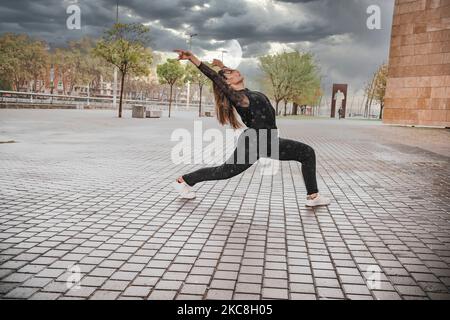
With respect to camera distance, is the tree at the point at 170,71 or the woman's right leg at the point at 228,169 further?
the tree at the point at 170,71

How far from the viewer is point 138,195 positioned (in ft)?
19.4

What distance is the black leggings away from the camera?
498 centimetres

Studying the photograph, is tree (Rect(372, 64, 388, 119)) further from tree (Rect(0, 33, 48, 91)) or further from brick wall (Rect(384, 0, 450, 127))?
tree (Rect(0, 33, 48, 91))

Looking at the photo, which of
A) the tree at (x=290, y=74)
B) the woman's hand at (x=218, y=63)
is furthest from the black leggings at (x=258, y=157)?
the tree at (x=290, y=74)

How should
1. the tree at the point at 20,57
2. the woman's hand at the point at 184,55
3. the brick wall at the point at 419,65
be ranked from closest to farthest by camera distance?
1. the woman's hand at the point at 184,55
2. the brick wall at the point at 419,65
3. the tree at the point at 20,57

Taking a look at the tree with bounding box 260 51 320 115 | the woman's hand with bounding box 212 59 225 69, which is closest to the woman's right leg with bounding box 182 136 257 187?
the woman's hand with bounding box 212 59 225 69

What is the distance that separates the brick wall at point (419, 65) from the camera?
26125 mm

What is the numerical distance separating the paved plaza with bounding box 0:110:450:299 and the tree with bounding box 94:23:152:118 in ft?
72.7

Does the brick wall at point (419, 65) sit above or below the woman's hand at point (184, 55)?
above

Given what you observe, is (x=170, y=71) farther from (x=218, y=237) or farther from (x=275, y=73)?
(x=218, y=237)

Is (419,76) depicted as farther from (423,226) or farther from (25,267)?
(25,267)

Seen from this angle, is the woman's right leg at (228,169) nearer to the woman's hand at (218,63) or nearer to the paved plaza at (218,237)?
the paved plaza at (218,237)

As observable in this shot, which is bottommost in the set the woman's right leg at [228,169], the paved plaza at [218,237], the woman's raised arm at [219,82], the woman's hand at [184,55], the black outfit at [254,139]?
the paved plaza at [218,237]

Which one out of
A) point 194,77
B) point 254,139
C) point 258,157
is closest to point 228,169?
point 258,157
